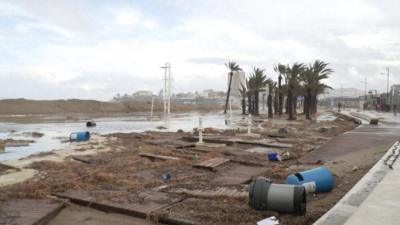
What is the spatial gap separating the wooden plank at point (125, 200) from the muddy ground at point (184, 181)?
1.3 inches

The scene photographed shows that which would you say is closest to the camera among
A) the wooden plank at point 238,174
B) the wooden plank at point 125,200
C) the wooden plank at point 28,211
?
the wooden plank at point 28,211

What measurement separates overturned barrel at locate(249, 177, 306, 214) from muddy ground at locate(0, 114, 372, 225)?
0.34 ft

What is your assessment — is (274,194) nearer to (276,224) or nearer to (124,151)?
(276,224)

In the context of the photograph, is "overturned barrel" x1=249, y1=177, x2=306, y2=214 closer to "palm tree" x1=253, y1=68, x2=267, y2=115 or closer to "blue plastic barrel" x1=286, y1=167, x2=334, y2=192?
"blue plastic barrel" x1=286, y1=167, x2=334, y2=192

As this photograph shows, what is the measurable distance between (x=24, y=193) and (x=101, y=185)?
5.17 ft

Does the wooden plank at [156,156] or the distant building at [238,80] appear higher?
the distant building at [238,80]

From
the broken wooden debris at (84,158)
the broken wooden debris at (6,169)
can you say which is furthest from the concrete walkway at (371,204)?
the broken wooden debris at (6,169)

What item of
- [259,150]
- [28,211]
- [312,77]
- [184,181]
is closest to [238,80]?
[312,77]

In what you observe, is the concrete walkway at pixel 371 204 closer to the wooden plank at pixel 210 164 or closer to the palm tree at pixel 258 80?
the wooden plank at pixel 210 164

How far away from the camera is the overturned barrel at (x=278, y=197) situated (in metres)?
6.42

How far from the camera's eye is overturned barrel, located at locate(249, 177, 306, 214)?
21.1ft

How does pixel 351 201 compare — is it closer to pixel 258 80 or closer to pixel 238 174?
pixel 238 174

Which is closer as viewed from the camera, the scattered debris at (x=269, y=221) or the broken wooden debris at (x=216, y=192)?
the scattered debris at (x=269, y=221)

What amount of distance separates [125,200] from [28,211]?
5.23ft
